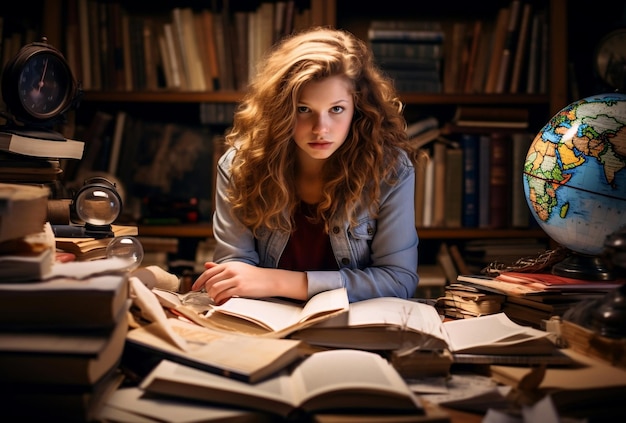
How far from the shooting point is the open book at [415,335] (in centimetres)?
99

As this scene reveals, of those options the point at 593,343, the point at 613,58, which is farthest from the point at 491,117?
the point at 593,343

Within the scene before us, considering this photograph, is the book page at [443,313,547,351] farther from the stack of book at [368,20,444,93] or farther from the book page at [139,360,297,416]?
the stack of book at [368,20,444,93]

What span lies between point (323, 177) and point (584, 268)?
0.69 meters

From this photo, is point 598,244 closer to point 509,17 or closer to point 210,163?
point 509,17

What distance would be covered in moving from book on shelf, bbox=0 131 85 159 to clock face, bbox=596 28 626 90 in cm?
195

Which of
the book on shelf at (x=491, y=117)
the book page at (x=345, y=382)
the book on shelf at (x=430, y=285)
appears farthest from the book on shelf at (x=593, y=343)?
the book on shelf at (x=491, y=117)

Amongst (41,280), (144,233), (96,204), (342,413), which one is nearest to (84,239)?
(96,204)

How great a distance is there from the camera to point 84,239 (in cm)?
133

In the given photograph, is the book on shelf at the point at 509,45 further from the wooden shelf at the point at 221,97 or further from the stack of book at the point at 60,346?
the stack of book at the point at 60,346

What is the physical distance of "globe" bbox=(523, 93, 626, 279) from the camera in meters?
1.27

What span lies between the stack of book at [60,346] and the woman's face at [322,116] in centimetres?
73

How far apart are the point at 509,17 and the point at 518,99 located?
332 mm

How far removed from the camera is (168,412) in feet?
2.55

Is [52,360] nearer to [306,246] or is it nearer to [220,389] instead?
[220,389]
